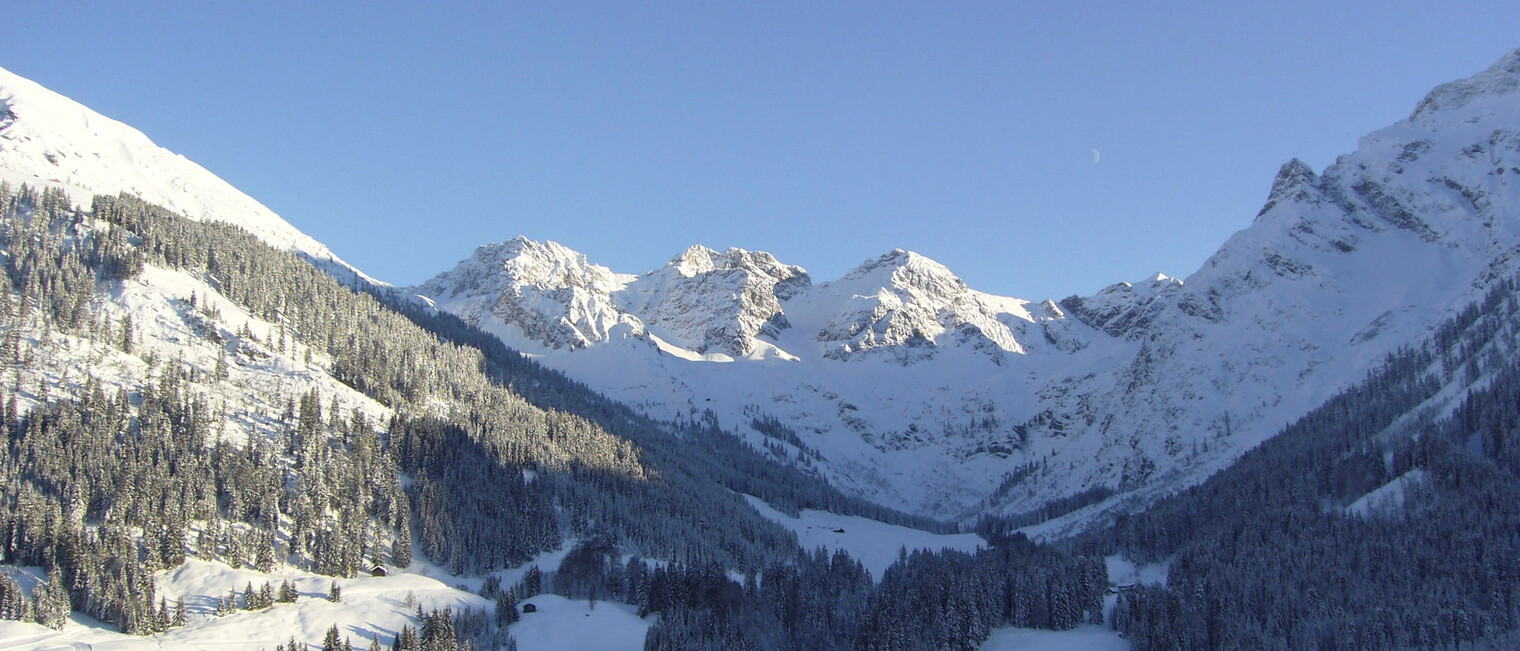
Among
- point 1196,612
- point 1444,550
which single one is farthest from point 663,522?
point 1444,550

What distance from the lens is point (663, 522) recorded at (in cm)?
17488

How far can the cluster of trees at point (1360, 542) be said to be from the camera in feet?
407

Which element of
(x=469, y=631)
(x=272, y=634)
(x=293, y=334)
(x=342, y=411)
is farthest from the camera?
(x=293, y=334)

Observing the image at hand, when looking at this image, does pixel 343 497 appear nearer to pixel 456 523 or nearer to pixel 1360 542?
pixel 456 523

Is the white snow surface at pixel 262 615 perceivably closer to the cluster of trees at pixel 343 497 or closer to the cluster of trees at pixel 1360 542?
the cluster of trees at pixel 343 497

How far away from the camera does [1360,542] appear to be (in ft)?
483

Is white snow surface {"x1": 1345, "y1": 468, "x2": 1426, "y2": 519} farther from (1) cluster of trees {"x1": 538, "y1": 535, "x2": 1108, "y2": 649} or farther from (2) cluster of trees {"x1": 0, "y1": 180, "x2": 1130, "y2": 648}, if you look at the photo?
(2) cluster of trees {"x1": 0, "y1": 180, "x2": 1130, "y2": 648}

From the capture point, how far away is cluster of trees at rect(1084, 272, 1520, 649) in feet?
407

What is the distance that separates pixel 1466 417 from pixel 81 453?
7994 inches

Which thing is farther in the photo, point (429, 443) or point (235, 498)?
point (429, 443)

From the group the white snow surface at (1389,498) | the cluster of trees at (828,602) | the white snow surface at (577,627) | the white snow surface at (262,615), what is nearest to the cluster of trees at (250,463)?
the white snow surface at (262,615)

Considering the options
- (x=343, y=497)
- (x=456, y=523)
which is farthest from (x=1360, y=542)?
(x=343, y=497)

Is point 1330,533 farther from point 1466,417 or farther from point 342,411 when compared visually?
point 342,411

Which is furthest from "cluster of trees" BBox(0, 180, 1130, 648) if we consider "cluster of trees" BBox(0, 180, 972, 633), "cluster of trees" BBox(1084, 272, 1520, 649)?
"cluster of trees" BBox(1084, 272, 1520, 649)
